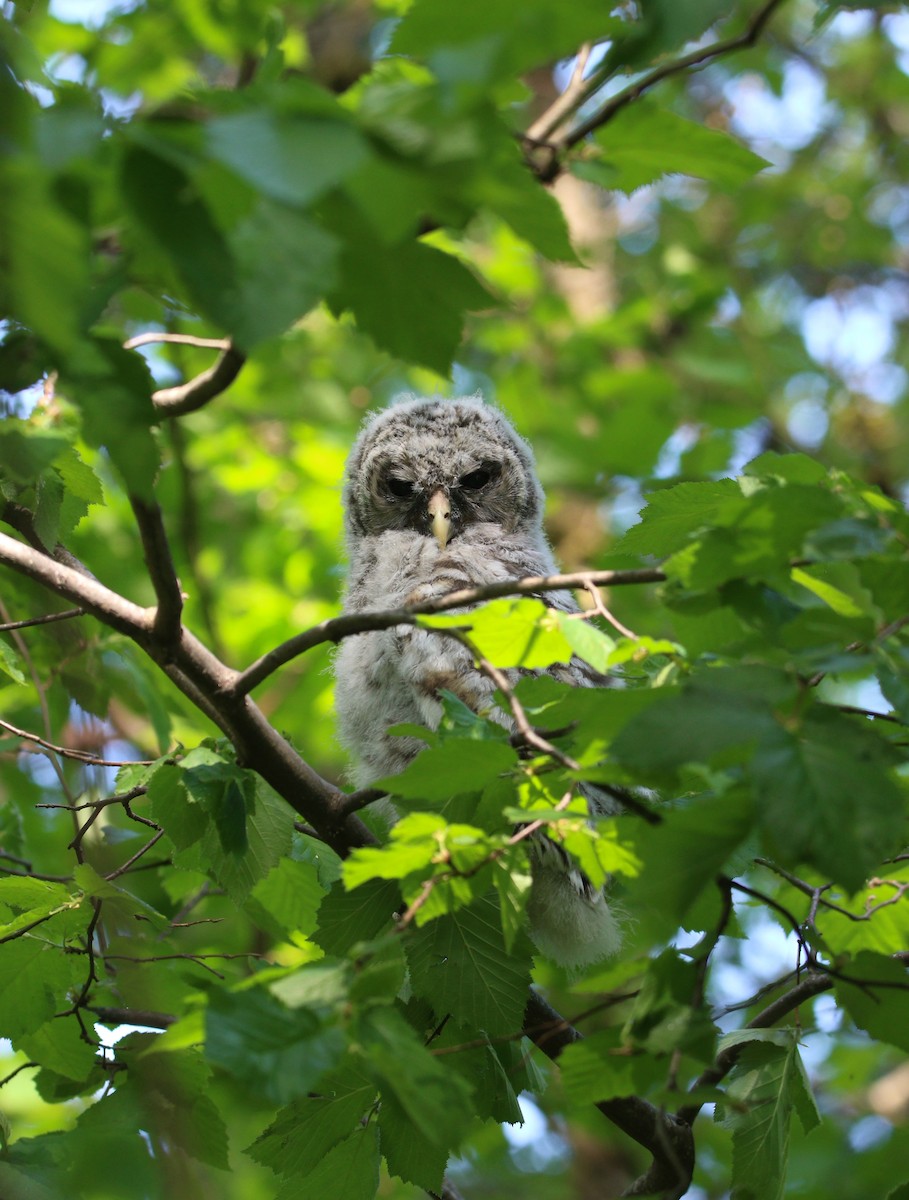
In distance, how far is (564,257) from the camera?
1385mm

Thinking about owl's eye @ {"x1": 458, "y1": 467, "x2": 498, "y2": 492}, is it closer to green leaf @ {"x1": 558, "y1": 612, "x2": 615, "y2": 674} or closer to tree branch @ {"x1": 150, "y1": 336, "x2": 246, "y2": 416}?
tree branch @ {"x1": 150, "y1": 336, "x2": 246, "y2": 416}

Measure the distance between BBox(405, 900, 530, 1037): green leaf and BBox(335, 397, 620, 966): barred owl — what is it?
0.48m

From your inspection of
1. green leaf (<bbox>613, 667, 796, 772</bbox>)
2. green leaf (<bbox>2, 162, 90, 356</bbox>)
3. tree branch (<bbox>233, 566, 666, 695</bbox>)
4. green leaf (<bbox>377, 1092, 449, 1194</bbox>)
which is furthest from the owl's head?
green leaf (<bbox>2, 162, 90, 356</bbox>)

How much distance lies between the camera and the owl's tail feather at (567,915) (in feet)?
8.18

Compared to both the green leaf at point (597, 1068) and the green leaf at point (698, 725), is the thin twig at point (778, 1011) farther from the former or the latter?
the green leaf at point (698, 725)

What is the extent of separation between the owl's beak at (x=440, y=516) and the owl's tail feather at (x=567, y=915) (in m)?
1.13

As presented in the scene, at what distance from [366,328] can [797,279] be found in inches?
365

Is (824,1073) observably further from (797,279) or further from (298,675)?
(797,279)

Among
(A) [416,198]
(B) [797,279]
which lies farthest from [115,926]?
(B) [797,279]

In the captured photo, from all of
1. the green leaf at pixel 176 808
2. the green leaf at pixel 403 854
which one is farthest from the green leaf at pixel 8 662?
the green leaf at pixel 403 854

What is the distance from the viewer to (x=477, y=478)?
3.67 metres

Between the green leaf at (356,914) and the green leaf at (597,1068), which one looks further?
the green leaf at (356,914)

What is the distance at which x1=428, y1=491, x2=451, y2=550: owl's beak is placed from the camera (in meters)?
3.29

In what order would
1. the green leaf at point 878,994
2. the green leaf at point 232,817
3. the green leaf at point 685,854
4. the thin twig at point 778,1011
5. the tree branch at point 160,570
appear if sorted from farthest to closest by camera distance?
the thin twig at point 778,1011, the green leaf at point 232,817, the tree branch at point 160,570, the green leaf at point 878,994, the green leaf at point 685,854
